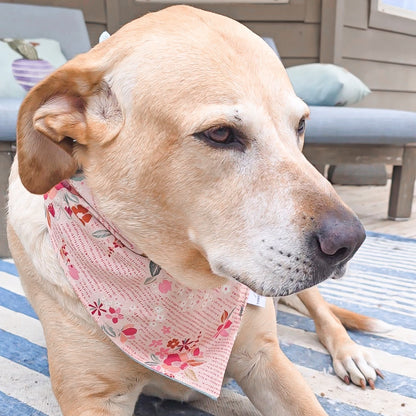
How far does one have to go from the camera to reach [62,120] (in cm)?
95

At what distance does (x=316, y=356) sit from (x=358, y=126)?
6.34 ft

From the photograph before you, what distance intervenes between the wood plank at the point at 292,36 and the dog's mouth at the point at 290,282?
408 centimetres

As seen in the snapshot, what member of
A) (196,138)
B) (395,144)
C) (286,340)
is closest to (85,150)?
(196,138)

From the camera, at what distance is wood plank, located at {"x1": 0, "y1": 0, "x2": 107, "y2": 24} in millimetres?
4043

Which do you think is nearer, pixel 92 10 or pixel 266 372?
pixel 266 372

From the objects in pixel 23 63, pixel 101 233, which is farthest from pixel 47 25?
pixel 101 233

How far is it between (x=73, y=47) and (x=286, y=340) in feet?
9.75

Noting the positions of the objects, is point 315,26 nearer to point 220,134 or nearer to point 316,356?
point 316,356

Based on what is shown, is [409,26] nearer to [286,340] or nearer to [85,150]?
[286,340]

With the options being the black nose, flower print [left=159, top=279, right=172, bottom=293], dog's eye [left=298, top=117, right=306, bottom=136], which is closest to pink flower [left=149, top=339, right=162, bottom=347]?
flower print [left=159, top=279, right=172, bottom=293]

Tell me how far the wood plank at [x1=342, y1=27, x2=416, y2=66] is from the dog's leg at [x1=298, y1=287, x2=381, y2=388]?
3.74 m

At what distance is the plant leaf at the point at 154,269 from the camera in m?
1.05

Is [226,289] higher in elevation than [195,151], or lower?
lower

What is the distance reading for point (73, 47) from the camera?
3652 mm
